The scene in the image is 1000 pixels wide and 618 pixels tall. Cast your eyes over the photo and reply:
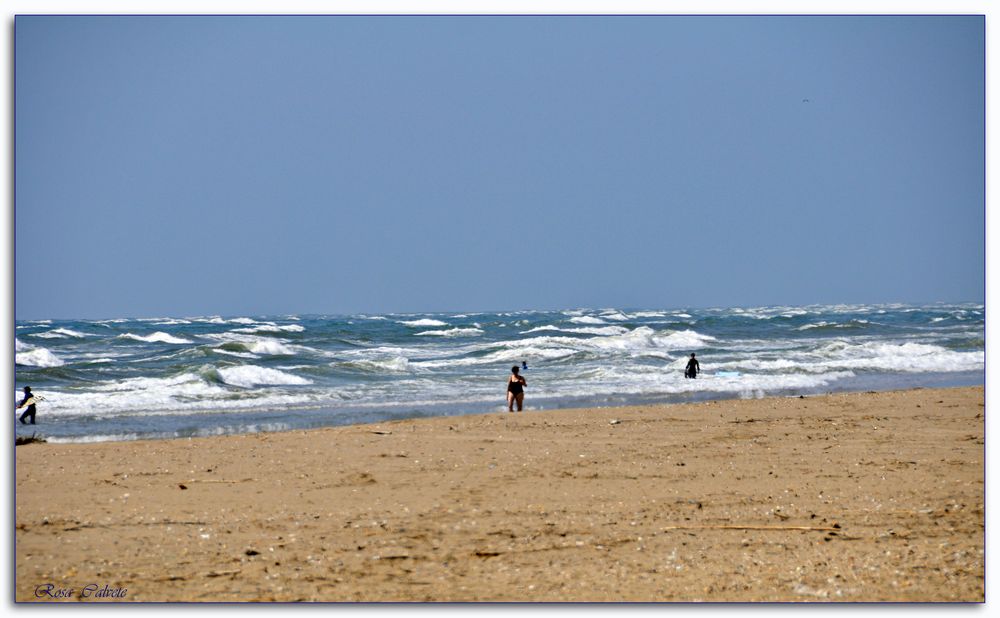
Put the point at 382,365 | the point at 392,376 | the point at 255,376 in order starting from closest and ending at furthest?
the point at 255,376
the point at 392,376
the point at 382,365

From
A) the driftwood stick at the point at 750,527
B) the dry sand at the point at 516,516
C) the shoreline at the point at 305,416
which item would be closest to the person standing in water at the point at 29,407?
the shoreline at the point at 305,416

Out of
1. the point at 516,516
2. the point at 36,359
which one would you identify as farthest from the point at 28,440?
the point at 36,359

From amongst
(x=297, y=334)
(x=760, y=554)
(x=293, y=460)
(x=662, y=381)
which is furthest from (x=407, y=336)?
(x=760, y=554)

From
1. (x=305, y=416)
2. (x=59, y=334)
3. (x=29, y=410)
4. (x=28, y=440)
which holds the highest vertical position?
(x=59, y=334)

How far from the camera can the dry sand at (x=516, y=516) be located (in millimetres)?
4980

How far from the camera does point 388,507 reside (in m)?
6.96

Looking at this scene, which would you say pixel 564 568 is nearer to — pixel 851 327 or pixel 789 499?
pixel 789 499

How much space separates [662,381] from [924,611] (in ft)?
54.5

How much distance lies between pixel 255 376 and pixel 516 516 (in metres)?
16.8

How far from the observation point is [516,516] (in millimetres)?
6578

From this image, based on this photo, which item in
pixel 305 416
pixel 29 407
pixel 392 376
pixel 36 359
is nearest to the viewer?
pixel 29 407

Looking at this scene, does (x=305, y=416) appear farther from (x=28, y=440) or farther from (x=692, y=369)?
(x=692, y=369)

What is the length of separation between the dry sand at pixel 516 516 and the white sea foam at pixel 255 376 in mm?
10447

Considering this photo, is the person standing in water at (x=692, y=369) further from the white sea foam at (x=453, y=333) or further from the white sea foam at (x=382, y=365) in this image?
the white sea foam at (x=453, y=333)
